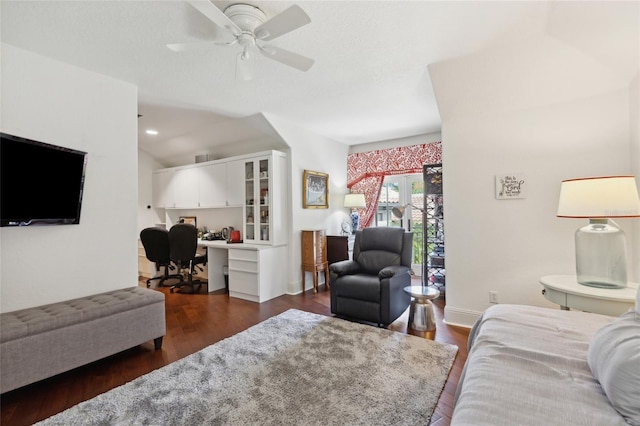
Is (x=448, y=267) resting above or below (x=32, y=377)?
above

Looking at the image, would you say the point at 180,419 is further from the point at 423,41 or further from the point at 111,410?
the point at 423,41

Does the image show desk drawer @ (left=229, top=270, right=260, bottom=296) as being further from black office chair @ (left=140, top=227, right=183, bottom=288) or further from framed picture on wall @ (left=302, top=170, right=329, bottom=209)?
framed picture on wall @ (left=302, top=170, right=329, bottom=209)

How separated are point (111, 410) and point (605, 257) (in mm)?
3333

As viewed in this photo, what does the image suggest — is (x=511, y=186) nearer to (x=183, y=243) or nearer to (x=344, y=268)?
(x=344, y=268)

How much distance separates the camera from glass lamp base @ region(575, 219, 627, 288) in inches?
77.5

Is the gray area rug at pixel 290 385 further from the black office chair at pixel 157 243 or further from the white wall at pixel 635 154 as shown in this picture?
the black office chair at pixel 157 243

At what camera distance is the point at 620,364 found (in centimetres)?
88

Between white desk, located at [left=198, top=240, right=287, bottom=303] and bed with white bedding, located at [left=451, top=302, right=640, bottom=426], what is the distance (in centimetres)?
297

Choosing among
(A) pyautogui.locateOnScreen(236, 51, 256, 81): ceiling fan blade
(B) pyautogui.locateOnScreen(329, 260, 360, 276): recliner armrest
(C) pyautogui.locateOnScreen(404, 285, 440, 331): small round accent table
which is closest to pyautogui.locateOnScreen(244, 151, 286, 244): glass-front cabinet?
(B) pyautogui.locateOnScreen(329, 260, 360, 276): recliner armrest

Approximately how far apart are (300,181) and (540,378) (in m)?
3.80

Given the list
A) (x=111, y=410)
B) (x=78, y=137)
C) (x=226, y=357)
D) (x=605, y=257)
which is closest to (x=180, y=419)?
(x=111, y=410)

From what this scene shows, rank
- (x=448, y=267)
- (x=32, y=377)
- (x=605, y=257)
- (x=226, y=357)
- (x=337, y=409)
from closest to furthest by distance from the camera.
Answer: (x=337, y=409) → (x=32, y=377) → (x=605, y=257) → (x=226, y=357) → (x=448, y=267)

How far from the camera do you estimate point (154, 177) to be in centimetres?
596

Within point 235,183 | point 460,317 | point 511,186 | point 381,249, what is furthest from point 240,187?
point 511,186
